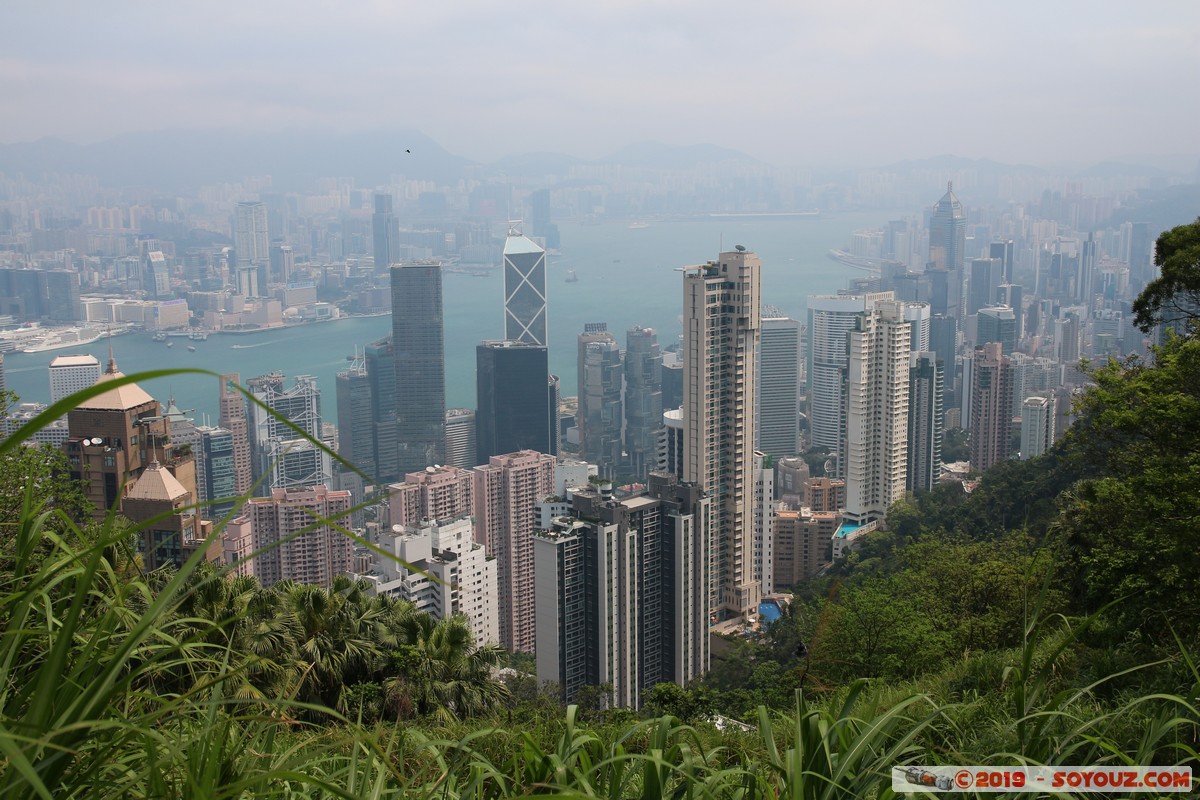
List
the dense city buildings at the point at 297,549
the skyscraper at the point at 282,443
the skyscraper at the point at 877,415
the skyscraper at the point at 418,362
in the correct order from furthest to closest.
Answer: the skyscraper at the point at 418,362 → the skyscraper at the point at 282,443 → the skyscraper at the point at 877,415 → the dense city buildings at the point at 297,549

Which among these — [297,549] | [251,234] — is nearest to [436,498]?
[297,549]

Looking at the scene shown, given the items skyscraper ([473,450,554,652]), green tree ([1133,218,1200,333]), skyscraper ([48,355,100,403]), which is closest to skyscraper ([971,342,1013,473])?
skyscraper ([473,450,554,652])

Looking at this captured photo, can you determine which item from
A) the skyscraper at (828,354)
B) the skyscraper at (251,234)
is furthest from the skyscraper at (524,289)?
the skyscraper at (828,354)

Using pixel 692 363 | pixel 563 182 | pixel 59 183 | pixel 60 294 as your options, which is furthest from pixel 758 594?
pixel 563 182

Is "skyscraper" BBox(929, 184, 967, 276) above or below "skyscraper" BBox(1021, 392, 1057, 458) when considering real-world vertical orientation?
above

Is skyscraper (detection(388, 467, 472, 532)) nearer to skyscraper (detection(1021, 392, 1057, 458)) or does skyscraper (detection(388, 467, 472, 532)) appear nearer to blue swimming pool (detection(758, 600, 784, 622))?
blue swimming pool (detection(758, 600, 784, 622))

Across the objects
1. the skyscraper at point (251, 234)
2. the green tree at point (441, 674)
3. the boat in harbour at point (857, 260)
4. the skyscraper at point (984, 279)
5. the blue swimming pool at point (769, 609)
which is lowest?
the blue swimming pool at point (769, 609)

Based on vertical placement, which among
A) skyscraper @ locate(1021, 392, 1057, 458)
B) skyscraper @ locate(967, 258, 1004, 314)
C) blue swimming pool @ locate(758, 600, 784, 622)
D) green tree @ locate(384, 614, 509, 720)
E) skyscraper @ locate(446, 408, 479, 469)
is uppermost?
skyscraper @ locate(967, 258, 1004, 314)

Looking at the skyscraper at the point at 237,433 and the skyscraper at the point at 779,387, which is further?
the skyscraper at the point at 779,387

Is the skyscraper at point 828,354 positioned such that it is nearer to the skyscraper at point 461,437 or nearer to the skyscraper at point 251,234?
the skyscraper at point 461,437
